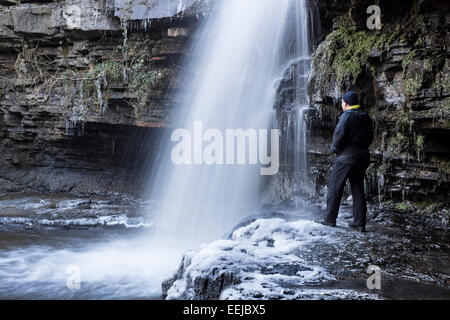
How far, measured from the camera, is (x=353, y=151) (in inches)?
191

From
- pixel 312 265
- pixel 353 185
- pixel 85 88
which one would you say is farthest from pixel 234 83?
pixel 312 265

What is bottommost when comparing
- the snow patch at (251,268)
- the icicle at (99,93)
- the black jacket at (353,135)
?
the snow patch at (251,268)

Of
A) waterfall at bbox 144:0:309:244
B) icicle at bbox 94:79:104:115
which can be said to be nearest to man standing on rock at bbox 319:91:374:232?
waterfall at bbox 144:0:309:244

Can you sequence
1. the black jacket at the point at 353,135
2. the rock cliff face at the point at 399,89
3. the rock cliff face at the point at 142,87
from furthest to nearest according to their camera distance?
Answer: the rock cliff face at the point at 142,87
the rock cliff face at the point at 399,89
the black jacket at the point at 353,135

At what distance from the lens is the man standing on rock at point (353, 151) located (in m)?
4.81

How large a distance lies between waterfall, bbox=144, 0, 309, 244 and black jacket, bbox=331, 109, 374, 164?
4498mm

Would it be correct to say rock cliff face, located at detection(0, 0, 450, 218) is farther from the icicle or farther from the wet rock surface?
the wet rock surface

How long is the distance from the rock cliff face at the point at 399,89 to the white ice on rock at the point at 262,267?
2.63 m

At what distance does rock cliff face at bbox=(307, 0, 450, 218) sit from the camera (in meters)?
6.11

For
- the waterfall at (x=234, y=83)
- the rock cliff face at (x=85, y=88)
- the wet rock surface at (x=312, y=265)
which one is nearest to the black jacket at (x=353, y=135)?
the wet rock surface at (x=312, y=265)

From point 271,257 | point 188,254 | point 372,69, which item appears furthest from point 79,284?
point 372,69

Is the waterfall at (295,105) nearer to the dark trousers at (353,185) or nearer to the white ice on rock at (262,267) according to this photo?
the dark trousers at (353,185)

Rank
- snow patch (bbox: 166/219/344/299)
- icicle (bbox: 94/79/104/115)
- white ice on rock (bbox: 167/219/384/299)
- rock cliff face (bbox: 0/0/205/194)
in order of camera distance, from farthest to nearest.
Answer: icicle (bbox: 94/79/104/115)
rock cliff face (bbox: 0/0/205/194)
snow patch (bbox: 166/219/344/299)
white ice on rock (bbox: 167/219/384/299)

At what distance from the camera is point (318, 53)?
7836 millimetres
